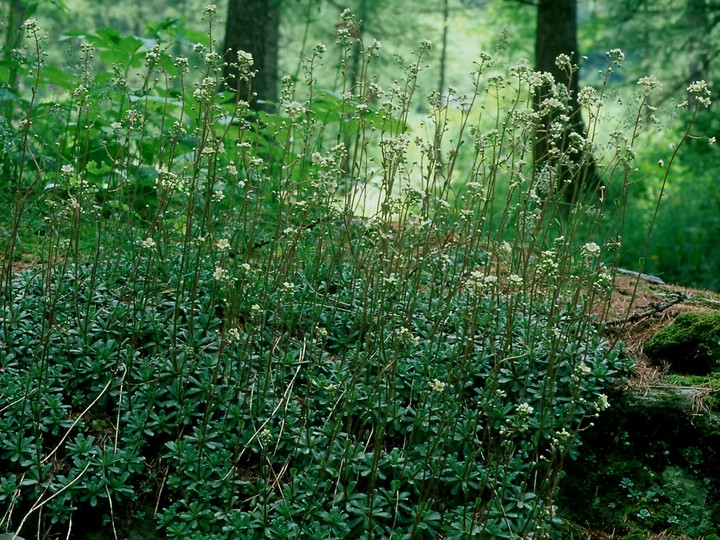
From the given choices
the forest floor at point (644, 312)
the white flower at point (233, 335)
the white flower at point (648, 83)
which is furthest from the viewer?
the forest floor at point (644, 312)

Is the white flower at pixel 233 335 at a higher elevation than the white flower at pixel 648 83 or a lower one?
lower

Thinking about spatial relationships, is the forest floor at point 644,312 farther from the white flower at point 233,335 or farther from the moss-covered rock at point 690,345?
the white flower at point 233,335

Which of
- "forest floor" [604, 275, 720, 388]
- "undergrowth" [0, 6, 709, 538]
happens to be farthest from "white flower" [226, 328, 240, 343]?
"forest floor" [604, 275, 720, 388]

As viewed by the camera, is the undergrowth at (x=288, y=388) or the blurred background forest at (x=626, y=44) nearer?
the undergrowth at (x=288, y=388)

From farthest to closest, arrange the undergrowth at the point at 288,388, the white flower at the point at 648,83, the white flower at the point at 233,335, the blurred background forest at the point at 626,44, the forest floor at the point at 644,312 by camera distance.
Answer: the blurred background forest at the point at 626,44
the forest floor at the point at 644,312
the white flower at the point at 648,83
the undergrowth at the point at 288,388
the white flower at the point at 233,335

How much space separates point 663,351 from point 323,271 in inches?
85.9

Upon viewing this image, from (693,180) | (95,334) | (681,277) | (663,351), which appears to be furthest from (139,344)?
(693,180)

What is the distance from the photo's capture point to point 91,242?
513 cm

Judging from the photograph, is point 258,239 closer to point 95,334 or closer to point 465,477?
point 95,334

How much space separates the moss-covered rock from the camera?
4336mm

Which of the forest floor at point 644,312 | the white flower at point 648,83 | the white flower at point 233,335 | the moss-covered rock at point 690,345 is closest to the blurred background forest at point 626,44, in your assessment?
the white flower at point 648,83

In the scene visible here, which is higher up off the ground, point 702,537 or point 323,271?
point 323,271

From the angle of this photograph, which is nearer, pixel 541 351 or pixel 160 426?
pixel 160 426

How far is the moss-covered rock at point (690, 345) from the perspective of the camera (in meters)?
4.34
